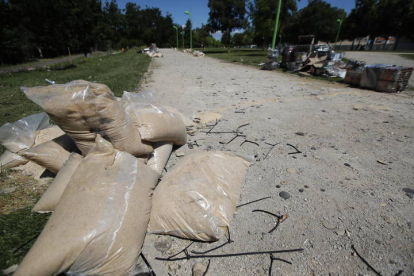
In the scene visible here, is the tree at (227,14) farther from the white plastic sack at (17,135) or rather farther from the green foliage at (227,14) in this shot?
the white plastic sack at (17,135)

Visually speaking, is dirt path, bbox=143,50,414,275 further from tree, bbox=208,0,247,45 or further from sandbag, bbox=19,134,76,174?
tree, bbox=208,0,247,45

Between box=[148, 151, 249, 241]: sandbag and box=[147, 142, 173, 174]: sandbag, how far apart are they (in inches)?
14.4

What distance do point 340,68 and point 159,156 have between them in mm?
8749

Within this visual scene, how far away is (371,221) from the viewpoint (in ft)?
5.08

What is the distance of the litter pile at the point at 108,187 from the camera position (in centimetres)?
109

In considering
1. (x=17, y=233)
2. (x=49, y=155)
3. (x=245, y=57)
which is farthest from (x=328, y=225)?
(x=245, y=57)

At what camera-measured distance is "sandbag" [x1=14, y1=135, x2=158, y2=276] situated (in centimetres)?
103

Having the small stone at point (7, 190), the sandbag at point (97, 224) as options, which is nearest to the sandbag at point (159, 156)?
the sandbag at point (97, 224)

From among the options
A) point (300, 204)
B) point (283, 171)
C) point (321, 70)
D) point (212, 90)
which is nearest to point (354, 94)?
point (321, 70)

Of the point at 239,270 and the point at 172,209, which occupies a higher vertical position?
the point at 172,209

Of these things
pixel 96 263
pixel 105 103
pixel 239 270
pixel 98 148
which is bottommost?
pixel 239 270

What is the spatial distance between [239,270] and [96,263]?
841mm

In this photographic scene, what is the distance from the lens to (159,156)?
2158 millimetres

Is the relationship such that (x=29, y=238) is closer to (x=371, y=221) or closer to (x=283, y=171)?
(x=283, y=171)
